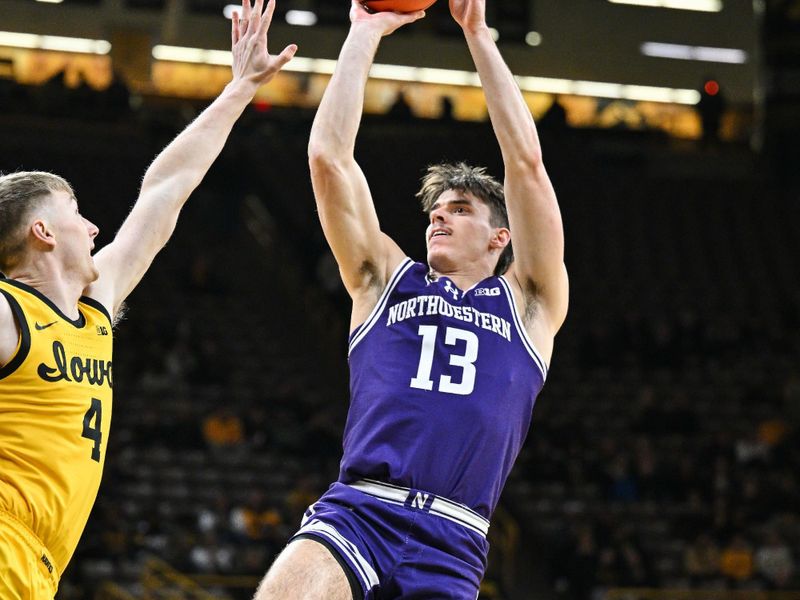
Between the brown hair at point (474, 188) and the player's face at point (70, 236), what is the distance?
1.65 m

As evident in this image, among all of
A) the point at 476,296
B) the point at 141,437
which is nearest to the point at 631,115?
the point at 141,437

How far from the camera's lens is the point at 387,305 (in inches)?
189

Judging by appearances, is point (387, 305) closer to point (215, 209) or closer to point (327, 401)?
point (327, 401)

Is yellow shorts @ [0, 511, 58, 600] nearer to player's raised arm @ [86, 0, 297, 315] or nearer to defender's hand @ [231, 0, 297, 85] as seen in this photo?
player's raised arm @ [86, 0, 297, 315]

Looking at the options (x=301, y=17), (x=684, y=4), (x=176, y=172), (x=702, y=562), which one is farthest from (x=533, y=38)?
(x=176, y=172)

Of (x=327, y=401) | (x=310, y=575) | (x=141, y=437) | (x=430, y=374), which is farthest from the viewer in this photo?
(x=327, y=401)

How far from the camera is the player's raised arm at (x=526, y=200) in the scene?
16.0 ft

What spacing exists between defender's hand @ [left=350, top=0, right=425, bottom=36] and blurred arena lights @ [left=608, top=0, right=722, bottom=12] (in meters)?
25.1

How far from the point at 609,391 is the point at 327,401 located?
4.73 metres

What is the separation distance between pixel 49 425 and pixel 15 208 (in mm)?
721

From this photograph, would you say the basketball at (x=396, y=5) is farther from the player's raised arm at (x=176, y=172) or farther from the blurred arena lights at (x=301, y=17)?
the blurred arena lights at (x=301, y=17)

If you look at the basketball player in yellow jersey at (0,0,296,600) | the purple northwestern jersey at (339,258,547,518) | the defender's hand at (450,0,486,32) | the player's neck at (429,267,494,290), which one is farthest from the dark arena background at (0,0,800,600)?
the basketball player in yellow jersey at (0,0,296,600)

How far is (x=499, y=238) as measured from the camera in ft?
16.8

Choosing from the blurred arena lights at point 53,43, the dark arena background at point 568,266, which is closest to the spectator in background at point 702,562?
the dark arena background at point 568,266
